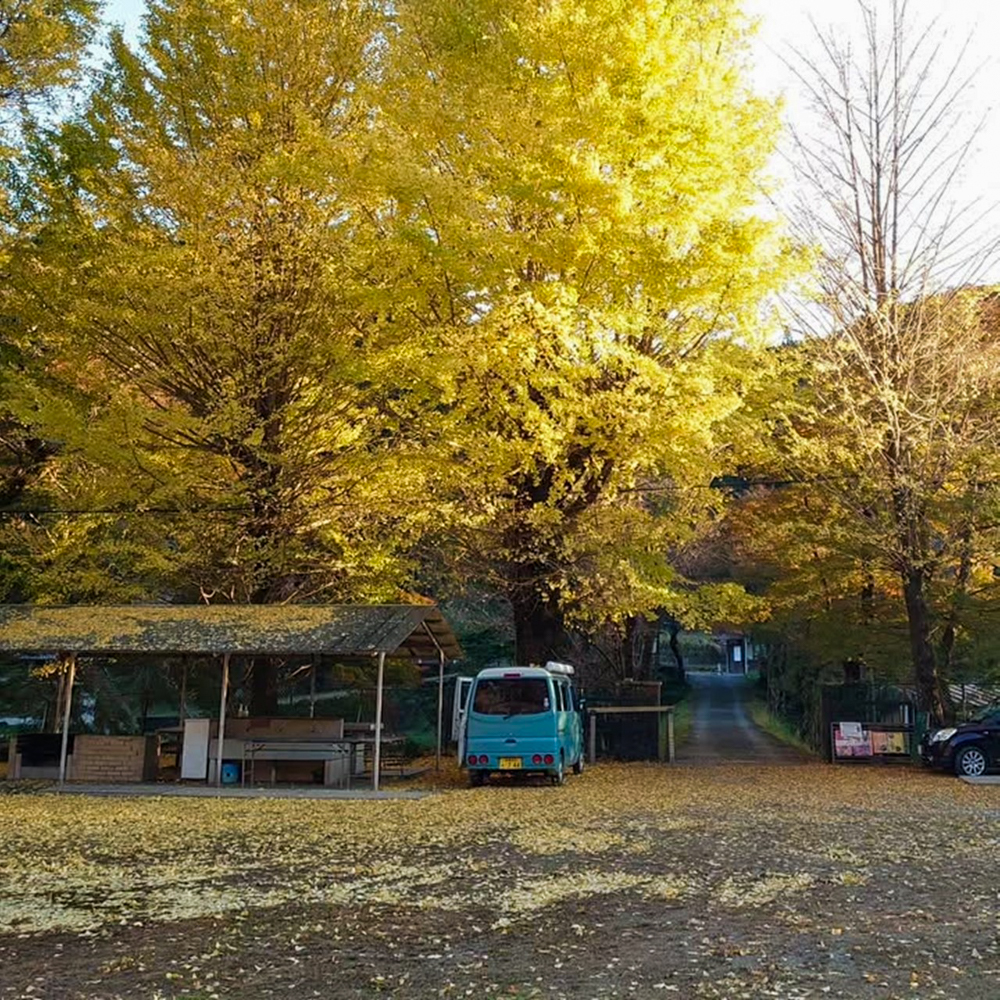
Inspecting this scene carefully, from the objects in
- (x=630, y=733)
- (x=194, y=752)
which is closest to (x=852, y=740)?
(x=630, y=733)

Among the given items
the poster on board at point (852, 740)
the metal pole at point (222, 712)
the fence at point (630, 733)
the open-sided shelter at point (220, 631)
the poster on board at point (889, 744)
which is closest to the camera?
the open-sided shelter at point (220, 631)

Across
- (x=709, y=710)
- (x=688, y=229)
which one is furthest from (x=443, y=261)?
(x=709, y=710)

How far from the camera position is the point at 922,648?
19.1 metres

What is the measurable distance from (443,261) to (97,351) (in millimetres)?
7046

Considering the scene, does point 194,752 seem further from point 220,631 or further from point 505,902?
point 505,902

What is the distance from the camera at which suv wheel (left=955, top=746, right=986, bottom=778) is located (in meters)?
17.0

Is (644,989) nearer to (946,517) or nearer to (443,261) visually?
(443,261)

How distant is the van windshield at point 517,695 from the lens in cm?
1612

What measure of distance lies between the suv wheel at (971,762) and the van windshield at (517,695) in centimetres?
744

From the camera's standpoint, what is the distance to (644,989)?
192 inches

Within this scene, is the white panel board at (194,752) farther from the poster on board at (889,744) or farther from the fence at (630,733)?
the poster on board at (889,744)

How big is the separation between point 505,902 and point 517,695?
9289mm

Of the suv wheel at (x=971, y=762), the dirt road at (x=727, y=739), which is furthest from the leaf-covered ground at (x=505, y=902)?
the dirt road at (x=727, y=739)

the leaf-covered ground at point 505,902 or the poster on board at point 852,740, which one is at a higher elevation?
the poster on board at point 852,740
